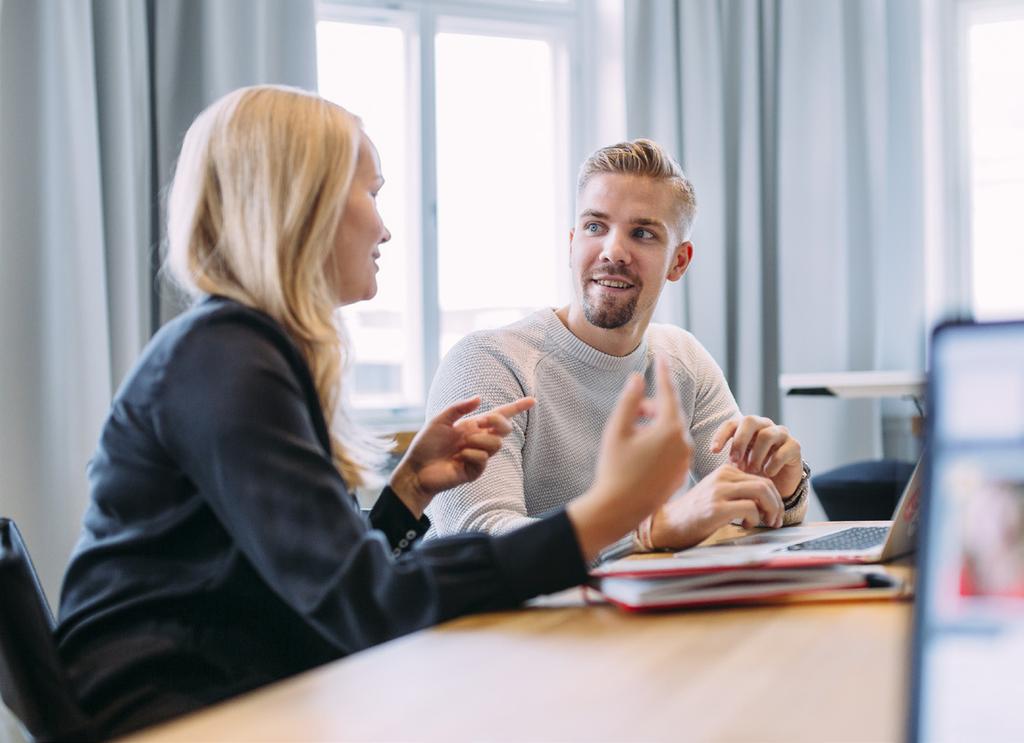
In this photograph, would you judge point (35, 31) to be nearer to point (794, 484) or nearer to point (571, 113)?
point (571, 113)

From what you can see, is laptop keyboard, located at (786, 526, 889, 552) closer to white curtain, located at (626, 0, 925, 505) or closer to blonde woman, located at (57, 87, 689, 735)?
blonde woman, located at (57, 87, 689, 735)

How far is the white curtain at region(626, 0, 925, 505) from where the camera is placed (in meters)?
3.77

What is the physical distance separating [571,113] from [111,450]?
10.0 ft

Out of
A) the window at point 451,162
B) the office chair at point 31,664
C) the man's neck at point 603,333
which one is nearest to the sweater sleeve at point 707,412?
the man's neck at point 603,333

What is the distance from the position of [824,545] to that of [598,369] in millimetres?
703

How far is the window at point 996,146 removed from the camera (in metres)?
4.00

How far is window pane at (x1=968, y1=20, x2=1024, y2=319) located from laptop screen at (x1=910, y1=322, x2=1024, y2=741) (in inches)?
156

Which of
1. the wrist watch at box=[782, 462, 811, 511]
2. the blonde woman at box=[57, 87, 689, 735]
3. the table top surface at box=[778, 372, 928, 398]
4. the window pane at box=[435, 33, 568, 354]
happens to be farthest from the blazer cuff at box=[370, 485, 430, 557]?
the window pane at box=[435, 33, 568, 354]

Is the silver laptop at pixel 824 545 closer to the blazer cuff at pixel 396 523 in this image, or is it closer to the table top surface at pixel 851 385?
the blazer cuff at pixel 396 523

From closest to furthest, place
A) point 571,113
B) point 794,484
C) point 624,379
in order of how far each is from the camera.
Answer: point 794,484
point 624,379
point 571,113

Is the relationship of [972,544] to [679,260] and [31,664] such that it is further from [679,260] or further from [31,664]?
[679,260]

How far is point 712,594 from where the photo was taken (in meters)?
1.01

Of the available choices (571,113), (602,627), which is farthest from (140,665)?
(571,113)

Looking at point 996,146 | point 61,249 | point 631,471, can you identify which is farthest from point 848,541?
point 996,146
